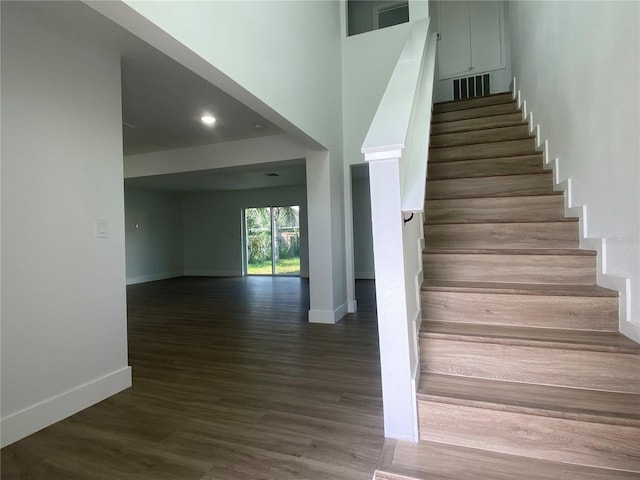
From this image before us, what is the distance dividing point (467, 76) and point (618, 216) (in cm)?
451

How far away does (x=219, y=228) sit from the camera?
9531 millimetres

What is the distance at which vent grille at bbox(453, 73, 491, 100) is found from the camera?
5133 millimetres

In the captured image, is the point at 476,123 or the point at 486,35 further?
the point at 486,35

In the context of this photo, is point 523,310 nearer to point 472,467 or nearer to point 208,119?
point 472,467

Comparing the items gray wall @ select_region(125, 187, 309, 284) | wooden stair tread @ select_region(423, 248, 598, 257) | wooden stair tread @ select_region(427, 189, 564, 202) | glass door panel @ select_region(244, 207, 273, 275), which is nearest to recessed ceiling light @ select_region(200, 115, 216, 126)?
→ wooden stair tread @ select_region(427, 189, 564, 202)

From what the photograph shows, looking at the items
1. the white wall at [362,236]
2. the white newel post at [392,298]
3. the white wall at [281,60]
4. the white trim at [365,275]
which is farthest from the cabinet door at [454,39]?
the white newel post at [392,298]

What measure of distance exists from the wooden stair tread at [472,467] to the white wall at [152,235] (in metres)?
8.21

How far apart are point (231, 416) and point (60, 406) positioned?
99cm

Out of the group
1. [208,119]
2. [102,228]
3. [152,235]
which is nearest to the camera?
[102,228]

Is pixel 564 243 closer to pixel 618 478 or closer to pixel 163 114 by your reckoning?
pixel 618 478

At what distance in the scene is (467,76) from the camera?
5238 millimetres

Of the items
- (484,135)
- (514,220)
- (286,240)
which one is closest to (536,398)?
(514,220)

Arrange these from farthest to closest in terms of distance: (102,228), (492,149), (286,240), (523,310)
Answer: (286,240) → (492,149) → (102,228) → (523,310)

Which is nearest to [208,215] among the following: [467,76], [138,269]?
[138,269]
